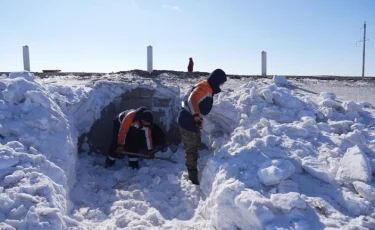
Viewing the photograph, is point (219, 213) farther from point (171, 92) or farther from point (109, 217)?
point (171, 92)

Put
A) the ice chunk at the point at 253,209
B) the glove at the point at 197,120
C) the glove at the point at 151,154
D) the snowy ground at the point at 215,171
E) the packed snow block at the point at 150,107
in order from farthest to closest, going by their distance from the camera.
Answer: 1. the packed snow block at the point at 150,107
2. the glove at the point at 151,154
3. the glove at the point at 197,120
4. the snowy ground at the point at 215,171
5. the ice chunk at the point at 253,209

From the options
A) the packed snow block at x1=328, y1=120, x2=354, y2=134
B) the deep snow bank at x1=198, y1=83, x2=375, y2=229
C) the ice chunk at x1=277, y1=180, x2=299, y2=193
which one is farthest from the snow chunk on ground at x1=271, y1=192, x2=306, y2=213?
the packed snow block at x1=328, y1=120, x2=354, y2=134

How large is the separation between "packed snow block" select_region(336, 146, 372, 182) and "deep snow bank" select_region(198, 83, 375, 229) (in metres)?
0.01

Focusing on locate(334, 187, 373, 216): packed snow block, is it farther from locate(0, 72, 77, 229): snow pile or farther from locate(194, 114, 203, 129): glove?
locate(0, 72, 77, 229): snow pile

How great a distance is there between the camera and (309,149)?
4441 millimetres

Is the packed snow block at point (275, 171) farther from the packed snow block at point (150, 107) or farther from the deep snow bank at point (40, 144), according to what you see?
the packed snow block at point (150, 107)

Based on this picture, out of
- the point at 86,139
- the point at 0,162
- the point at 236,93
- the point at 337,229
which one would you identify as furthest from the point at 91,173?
the point at 337,229

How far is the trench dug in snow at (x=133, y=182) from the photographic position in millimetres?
4555

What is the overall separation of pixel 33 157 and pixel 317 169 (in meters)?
3.58

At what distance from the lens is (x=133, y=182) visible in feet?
19.1

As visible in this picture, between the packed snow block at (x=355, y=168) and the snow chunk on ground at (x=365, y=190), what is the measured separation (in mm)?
150

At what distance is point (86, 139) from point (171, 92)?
2.18 metres

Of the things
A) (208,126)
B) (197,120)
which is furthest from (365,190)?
(208,126)

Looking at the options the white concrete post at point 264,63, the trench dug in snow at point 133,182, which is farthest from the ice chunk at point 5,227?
the white concrete post at point 264,63
